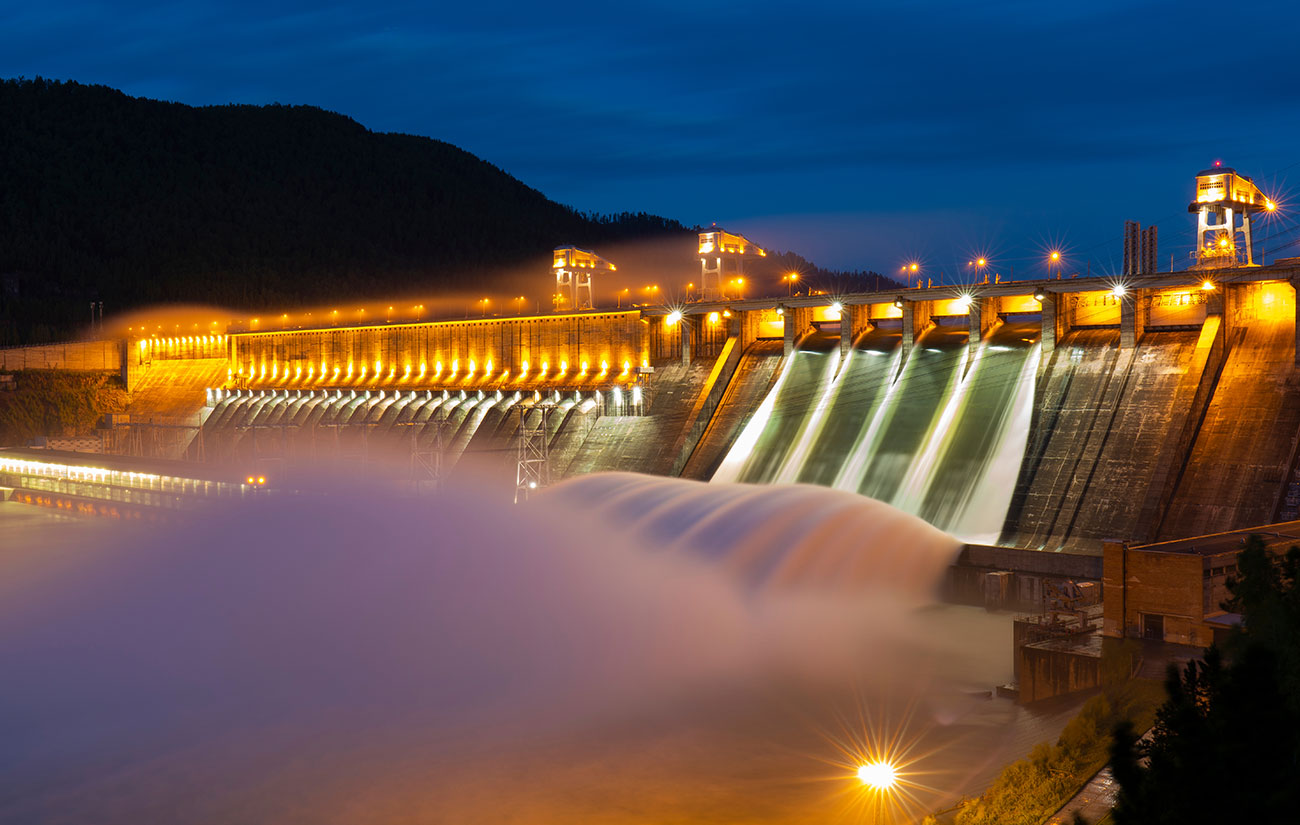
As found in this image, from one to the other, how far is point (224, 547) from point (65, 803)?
86.8ft

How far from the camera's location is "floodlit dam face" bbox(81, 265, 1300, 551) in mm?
31781

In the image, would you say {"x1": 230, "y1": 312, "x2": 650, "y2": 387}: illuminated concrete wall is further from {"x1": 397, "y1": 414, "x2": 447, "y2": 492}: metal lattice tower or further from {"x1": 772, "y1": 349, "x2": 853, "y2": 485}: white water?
{"x1": 772, "y1": 349, "x2": 853, "y2": 485}: white water

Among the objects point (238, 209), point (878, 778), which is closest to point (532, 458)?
point (878, 778)

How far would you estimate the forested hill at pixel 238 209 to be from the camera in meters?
122

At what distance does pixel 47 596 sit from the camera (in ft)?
123

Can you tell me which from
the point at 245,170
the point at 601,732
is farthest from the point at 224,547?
the point at 245,170

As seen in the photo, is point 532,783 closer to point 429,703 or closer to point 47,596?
point 429,703

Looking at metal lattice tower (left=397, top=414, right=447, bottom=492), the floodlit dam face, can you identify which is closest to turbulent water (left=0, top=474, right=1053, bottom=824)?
the floodlit dam face

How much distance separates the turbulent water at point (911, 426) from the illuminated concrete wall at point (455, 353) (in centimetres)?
994

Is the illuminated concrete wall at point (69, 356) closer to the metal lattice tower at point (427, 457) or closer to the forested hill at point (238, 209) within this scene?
the forested hill at point (238, 209)

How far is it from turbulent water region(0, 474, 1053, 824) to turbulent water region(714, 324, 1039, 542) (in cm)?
296

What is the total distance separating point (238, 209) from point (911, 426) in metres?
124

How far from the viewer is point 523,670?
1017 inches

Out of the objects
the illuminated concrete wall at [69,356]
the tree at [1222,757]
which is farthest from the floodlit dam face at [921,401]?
the tree at [1222,757]
